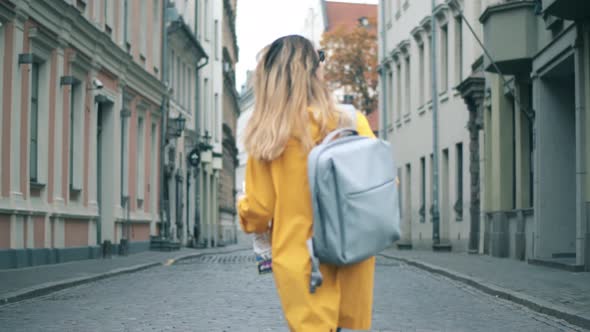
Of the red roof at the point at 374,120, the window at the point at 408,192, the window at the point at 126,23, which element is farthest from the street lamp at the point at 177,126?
the red roof at the point at 374,120

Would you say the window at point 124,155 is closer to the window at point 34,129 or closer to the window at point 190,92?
the window at point 34,129

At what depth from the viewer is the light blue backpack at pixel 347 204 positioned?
383cm

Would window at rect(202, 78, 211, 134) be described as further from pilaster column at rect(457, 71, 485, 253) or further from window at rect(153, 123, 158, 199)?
pilaster column at rect(457, 71, 485, 253)

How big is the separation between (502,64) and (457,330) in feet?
40.0

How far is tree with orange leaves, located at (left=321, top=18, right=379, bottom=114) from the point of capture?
63.8 m

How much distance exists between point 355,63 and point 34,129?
46.1 metres

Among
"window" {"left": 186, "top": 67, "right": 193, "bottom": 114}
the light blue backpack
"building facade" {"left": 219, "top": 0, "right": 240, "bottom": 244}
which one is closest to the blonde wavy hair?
the light blue backpack

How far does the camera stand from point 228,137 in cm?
5906

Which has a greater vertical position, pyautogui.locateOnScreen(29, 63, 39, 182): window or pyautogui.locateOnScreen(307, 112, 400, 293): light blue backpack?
pyautogui.locateOnScreen(29, 63, 39, 182): window

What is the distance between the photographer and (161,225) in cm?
3219

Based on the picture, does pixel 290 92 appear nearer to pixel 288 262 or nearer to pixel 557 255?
pixel 288 262

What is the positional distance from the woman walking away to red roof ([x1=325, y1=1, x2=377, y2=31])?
92.9 meters

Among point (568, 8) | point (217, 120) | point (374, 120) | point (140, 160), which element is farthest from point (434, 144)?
point (374, 120)

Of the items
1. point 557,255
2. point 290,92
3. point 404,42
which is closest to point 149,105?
point 404,42
